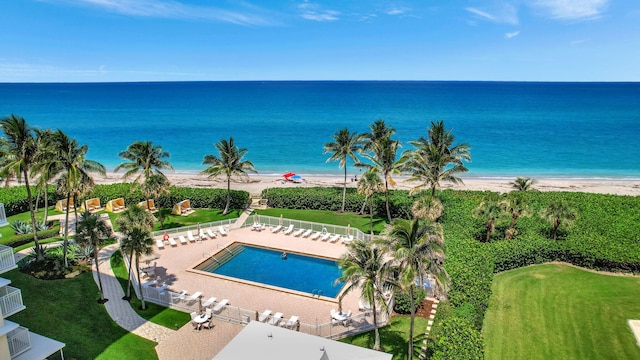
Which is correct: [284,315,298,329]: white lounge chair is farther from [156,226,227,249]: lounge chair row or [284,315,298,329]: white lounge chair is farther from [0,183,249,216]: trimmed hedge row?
[0,183,249,216]: trimmed hedge row

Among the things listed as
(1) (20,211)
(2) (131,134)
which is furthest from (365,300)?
(2) (131,134)

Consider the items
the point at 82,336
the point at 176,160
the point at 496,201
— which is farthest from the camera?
the point at 176,160

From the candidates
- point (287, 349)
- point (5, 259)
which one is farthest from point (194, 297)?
point (287, 349)

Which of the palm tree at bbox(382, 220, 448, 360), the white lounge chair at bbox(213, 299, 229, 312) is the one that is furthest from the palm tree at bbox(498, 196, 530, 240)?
the white lounge chair at bbox(213, 299, 229, 312)

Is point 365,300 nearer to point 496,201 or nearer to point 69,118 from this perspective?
point 496,201

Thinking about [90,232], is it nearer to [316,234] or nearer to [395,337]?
[316,234]

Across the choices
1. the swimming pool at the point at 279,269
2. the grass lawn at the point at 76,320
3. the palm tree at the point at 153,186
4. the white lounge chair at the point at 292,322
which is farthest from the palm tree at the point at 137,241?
the palm tree at the point at 153,186

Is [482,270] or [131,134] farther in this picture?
[131,134]
